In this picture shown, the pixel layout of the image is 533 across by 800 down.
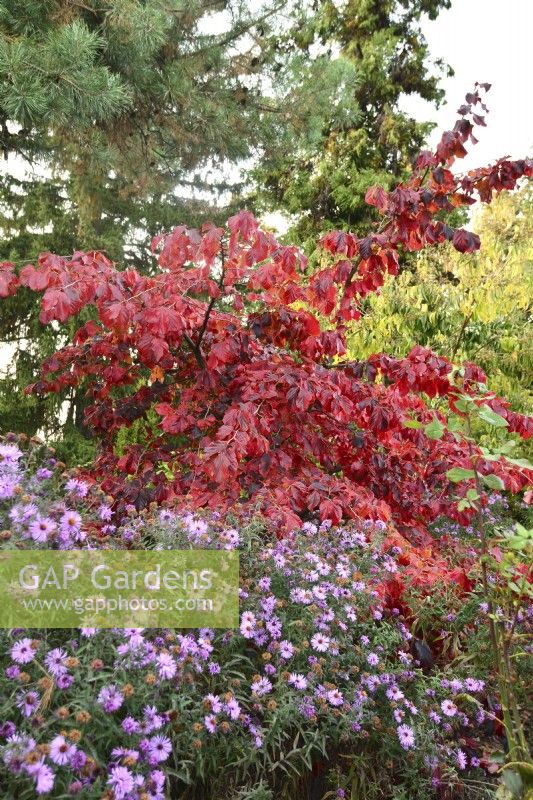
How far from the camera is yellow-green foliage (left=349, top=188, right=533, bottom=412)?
14.8 feet

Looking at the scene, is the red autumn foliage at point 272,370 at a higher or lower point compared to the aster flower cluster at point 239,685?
higher

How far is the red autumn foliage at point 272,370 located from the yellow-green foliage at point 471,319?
160cm

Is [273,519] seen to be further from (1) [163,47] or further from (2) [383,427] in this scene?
(1) [163,47]

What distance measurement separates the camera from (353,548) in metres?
2.14

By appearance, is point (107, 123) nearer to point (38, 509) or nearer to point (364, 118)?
point (38, 509)

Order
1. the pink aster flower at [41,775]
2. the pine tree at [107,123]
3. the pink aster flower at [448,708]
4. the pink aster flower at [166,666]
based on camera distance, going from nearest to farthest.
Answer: the pink aster flower at [41,775] < the pink aster flower at [166,666] < the pink aster flower at [448,708] < the pine tree at [107,123]

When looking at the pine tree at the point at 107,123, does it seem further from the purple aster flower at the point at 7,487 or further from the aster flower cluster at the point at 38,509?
the purple aster flower at the point at 7,487

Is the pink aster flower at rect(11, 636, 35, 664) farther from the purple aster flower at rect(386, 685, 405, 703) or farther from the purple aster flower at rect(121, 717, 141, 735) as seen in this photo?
the purple aster flower at rect(386, 685, 405, 703)

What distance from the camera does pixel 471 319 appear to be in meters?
4.82

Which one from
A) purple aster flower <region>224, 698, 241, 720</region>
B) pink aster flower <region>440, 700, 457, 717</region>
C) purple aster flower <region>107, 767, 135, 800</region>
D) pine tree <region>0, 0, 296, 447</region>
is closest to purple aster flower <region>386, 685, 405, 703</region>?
pink aster flower <region>440, 700, 457, 717</region>

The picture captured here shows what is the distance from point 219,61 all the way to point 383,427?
3.95 meters

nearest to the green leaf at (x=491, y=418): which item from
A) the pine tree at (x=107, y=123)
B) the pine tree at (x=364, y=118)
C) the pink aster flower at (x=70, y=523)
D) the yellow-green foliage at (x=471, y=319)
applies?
the pink aster flower at (x=70, y=523)

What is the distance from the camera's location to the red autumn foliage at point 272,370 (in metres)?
2.38

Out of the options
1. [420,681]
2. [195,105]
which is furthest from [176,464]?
[195,105]
